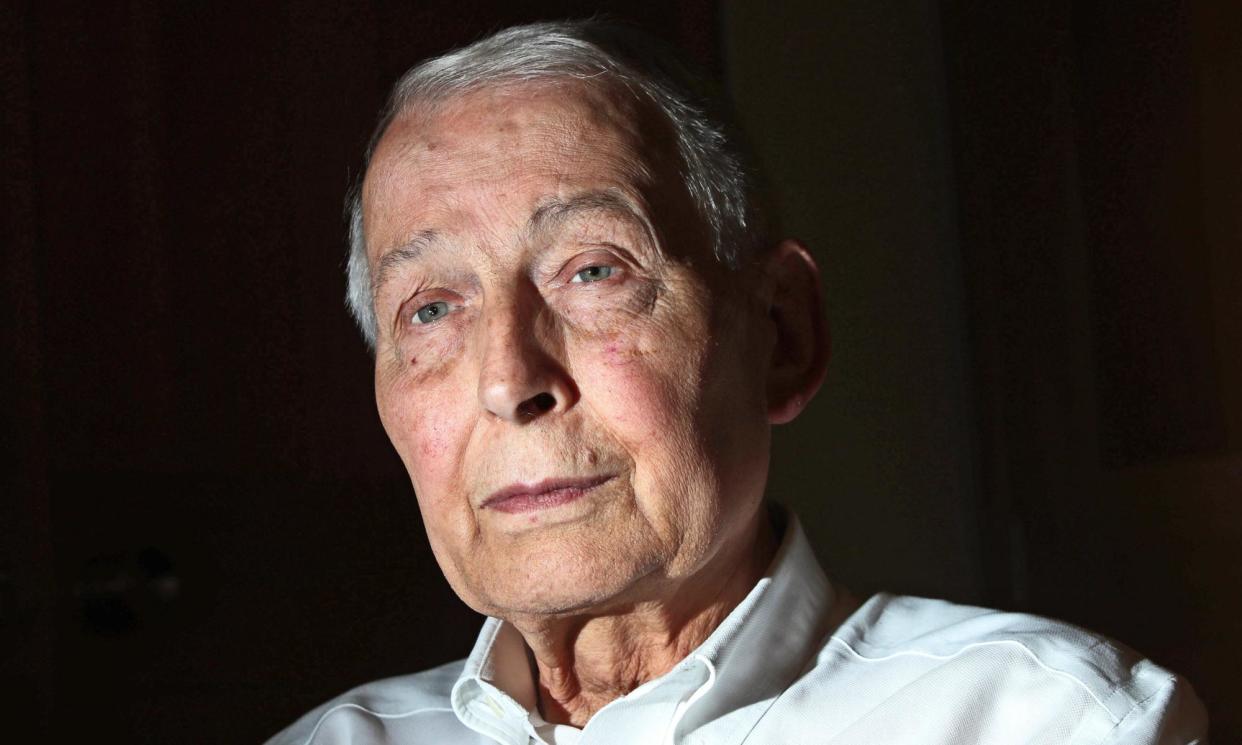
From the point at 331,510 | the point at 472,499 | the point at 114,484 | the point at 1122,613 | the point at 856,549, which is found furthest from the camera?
the point at 856,549

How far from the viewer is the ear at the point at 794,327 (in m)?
1.37

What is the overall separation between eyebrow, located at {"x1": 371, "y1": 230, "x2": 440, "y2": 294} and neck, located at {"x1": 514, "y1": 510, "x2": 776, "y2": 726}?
383 mm

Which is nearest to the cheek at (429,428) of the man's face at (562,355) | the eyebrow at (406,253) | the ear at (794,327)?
the man's face at (562,355)

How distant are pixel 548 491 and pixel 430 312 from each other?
10.6 inches

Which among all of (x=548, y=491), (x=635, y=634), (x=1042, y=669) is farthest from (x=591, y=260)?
(x=1042, y=669)

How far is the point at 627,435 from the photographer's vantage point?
3.78 ft

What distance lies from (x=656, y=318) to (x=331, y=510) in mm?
816

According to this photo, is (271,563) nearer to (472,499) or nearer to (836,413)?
(472,499)

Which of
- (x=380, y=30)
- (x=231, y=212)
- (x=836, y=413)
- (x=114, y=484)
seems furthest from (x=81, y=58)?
(x=836, y=413)

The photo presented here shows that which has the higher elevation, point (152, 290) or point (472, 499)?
point (152, 290)

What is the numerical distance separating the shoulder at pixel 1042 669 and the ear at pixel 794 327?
0.27 metres

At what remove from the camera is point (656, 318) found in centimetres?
121

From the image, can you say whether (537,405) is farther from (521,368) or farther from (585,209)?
(585,209)

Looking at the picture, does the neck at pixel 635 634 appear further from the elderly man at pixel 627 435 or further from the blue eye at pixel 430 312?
the blue eye at pixel 430 312
